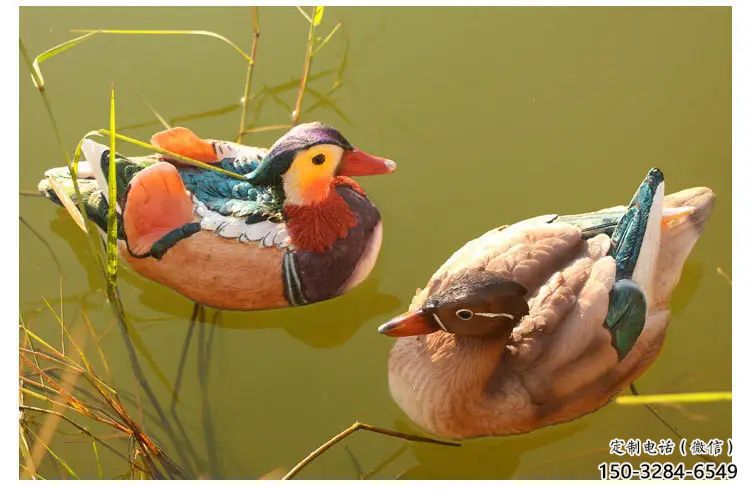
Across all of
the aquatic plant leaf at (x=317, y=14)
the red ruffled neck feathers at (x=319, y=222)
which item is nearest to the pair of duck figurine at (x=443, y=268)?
the red ruffled neck feathers at (x=319, y=222)

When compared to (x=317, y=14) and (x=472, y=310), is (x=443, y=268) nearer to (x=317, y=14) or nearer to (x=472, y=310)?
(x=472, y=310)

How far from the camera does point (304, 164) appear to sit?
7.59 ft

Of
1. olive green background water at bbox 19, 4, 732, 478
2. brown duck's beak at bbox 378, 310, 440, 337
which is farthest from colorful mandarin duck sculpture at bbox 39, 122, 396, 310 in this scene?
brown duck's beak at bbox 378, 310, 440, 337

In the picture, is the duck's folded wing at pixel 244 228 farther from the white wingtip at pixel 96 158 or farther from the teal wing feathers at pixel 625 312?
the teal wing feathers at pixel 625 312

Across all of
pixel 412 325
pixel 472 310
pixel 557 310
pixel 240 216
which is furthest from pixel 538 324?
pixel 240 216

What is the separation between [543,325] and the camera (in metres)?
2.08

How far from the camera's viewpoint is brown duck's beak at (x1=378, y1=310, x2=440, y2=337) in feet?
6.91

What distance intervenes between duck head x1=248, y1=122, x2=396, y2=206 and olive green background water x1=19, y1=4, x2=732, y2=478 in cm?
43

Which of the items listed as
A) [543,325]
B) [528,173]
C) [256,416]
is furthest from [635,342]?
[256,416]

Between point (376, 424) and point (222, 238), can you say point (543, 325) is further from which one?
point (222, 238)

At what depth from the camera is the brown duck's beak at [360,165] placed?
2.42 meters

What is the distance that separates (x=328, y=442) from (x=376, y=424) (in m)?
0.19

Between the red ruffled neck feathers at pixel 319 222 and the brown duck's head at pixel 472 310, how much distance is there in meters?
0.40

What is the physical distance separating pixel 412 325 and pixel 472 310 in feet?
0.64
